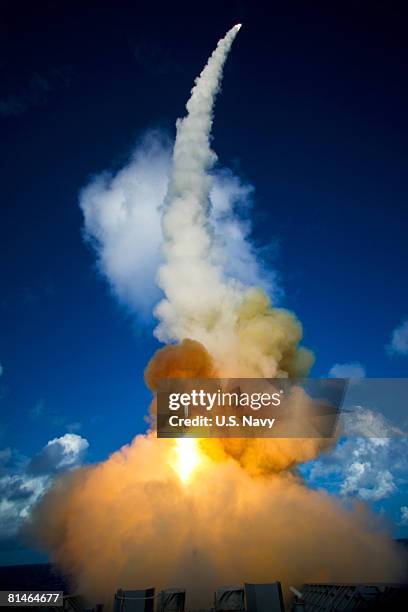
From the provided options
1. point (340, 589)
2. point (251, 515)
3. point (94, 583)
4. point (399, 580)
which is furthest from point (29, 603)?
point (399, 580)

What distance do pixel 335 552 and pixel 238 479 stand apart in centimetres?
826

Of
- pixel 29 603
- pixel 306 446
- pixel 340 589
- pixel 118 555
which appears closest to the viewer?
pixel 29 603

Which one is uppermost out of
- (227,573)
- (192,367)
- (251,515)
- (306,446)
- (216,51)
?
(216,51)

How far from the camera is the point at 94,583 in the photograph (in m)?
28.3

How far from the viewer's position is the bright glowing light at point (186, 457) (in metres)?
33.1

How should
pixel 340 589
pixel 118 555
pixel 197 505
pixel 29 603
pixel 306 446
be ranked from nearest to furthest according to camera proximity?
pixel 29 603 → pixel 340 589 → pixel 118 555 → pixel 197 505 → pixel 306 446

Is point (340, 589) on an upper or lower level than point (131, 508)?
lower

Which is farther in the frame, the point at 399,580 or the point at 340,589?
the point at 399,580

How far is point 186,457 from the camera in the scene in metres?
33.6

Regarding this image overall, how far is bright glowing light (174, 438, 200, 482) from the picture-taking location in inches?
1303

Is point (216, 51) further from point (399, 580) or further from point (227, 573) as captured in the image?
point (399, 580)

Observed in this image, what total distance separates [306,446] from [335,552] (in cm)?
721

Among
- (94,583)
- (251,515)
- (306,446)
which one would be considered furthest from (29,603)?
(306,446)

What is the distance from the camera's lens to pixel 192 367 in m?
33.5
